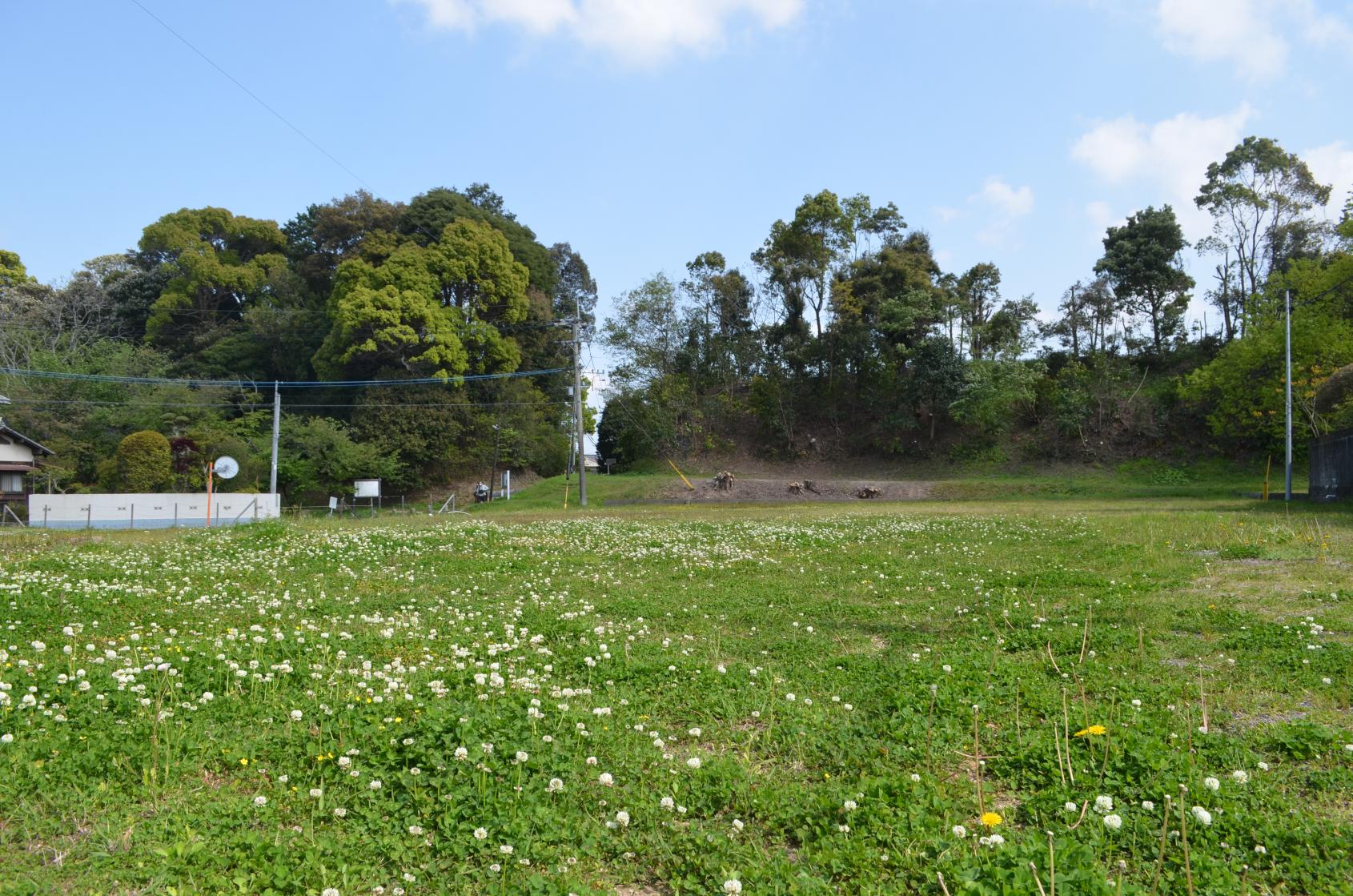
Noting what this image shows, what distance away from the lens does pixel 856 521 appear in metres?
23.2

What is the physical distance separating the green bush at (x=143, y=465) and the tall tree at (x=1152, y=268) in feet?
175

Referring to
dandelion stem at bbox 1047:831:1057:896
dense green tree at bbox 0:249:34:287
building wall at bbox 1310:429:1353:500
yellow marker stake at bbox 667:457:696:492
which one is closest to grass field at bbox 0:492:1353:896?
dandelion stem at bbox 1047:831:1057:896

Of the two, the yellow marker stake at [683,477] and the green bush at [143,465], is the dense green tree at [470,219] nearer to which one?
the yellow marker stake at [683,477]

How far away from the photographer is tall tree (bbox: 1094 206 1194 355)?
47312 mm

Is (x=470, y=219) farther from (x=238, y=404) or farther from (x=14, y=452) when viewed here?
(x=14, y=452)

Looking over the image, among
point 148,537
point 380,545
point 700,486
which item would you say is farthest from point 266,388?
point 380,545

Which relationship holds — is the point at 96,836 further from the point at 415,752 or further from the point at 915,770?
the point at 915,770

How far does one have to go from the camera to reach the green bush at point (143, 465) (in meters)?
38.8

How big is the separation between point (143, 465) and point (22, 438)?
28.1 feet

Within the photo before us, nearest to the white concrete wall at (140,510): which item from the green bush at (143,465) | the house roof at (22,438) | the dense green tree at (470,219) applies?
the green bush at (143,465)

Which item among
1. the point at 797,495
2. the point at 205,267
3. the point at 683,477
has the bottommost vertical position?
the point at 797,495

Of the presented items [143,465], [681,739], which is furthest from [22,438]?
[681,739]

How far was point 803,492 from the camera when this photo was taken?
41844 mm

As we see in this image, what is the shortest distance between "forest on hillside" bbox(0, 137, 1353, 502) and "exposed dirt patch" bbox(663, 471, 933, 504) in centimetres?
803
